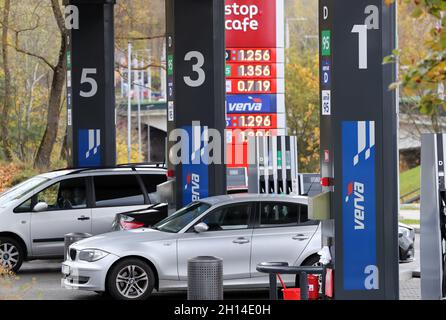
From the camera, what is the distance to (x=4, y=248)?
19.4m

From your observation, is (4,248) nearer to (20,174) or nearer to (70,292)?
(70,292)

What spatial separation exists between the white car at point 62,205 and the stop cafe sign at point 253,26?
270 inches

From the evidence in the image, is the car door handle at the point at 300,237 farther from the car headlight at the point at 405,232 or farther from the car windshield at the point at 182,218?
the car headlight at the point at 405,232

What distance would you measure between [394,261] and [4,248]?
843 centimetres

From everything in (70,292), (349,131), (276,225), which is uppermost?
(349,131)

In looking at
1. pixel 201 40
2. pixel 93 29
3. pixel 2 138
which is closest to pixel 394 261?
pixel 201 40

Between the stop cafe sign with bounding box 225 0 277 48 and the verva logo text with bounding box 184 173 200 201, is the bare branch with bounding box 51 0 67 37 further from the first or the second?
the verva logo text with bounding box 184 173 200 201

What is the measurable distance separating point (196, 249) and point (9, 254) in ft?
16.4

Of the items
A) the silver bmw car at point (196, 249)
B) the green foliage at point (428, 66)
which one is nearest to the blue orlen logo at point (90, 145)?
the silver bmw car at point (196, 249)

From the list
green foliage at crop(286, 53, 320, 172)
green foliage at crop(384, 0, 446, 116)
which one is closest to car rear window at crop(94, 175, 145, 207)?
green foliage at crop(384, 0, 446, 116)

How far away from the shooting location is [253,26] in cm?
2664

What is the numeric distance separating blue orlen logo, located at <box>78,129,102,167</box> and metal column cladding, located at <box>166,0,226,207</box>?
5.66m
